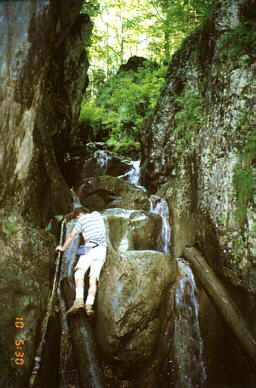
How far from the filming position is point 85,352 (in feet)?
16.9

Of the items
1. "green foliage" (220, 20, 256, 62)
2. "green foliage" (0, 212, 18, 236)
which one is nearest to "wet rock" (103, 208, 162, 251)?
"green foliage" (0, 212, 18, 236)

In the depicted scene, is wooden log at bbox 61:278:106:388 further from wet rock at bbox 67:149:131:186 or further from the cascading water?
wet rock at bbox 67:149:131:186

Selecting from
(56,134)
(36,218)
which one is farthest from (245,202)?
(56,134)

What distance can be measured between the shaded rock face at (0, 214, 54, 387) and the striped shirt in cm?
94

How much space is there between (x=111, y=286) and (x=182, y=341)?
2.19m

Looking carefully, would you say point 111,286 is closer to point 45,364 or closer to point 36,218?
point 45,364

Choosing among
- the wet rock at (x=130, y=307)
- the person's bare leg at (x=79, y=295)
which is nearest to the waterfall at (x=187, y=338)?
the wet rock at (x=130, y=307)

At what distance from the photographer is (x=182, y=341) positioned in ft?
21.3

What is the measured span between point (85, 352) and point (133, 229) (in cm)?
378

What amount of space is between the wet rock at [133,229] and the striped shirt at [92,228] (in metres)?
1.28

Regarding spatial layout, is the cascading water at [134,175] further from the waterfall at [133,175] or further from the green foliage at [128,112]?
the green foliage at [128,112]

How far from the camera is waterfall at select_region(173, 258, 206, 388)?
20.3 feet

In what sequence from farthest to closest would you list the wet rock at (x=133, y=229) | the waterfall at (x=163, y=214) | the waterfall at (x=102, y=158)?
the waterfall at (x=102, y=158) < the waterfall at (x=163, y=214) < the wet rock at (x=133, y=229)

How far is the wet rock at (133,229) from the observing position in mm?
7738
